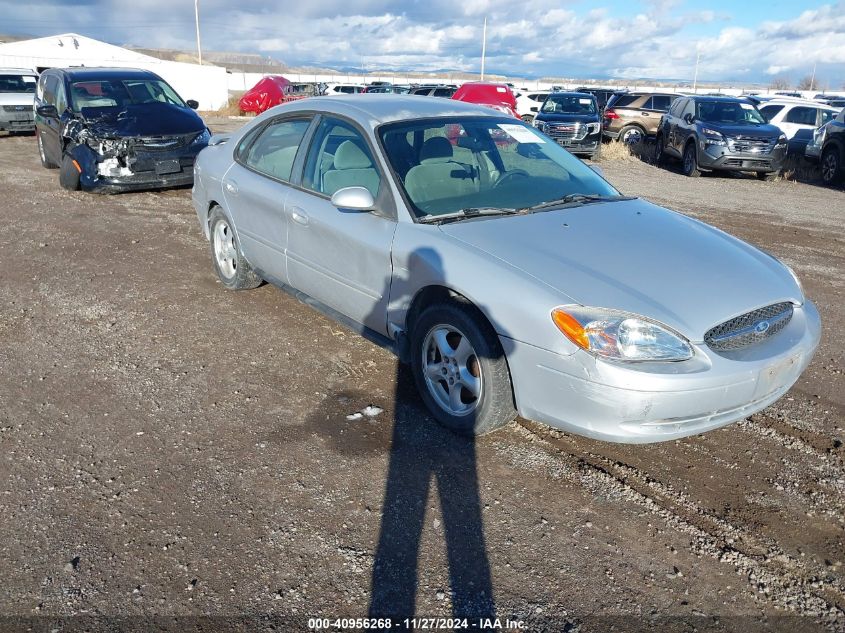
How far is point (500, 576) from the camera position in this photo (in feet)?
9.14

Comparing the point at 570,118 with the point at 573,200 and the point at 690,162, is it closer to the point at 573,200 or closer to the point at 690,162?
the point at 690,162

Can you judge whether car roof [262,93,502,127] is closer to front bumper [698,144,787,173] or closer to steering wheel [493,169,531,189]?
steering wheel [493,169,531,189]

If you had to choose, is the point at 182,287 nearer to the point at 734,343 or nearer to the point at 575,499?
the point at 575,499

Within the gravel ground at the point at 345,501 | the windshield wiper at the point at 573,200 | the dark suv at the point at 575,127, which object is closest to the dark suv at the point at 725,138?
the dark suv at the point at 575,127

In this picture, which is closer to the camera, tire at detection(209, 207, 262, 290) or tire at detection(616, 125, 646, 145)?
tire at detection(209, 207, 262, 290)

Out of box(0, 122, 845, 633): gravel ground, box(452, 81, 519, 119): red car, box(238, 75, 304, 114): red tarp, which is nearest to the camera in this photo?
box(0, 122, 845, 633): gravel ground

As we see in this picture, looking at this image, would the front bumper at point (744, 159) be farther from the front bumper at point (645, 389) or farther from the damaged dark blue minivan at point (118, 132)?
the front bumper at point (645, 389)

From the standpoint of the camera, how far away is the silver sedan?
314 centimetres

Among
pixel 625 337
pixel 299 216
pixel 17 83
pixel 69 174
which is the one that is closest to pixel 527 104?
pixel 17 83

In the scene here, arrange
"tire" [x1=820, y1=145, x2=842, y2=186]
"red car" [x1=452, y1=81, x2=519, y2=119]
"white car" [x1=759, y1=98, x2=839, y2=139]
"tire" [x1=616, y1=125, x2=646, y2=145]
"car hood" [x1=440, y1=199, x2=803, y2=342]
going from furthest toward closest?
"red car" [x1=452, y1=81, x2=519, y2=119], "tire" [x1=616, y1=125, x2=646, y2=145], "white car" [x1=759, y1=98, x2=839, y2=139], "tire" [x1=820, y1=145, x2=842, y2=186], "car hood" [x1=440, y1=199, x2=803, y2=342]

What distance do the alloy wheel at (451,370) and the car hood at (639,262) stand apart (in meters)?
0.50

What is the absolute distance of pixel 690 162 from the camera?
50.5 ft

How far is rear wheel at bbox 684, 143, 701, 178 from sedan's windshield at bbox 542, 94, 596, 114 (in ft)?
10.7

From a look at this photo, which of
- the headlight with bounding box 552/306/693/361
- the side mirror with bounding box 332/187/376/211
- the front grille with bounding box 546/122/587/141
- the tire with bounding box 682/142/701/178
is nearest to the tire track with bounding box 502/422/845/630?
the headlight with bounding box 552/306/693/361
